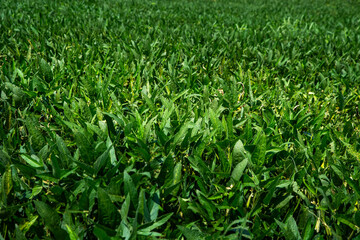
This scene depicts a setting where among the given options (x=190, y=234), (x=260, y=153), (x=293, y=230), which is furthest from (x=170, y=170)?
(x=293, y=230)

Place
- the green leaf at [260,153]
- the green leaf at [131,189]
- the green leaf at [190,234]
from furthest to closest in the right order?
the green leaf at [260,153] < the green leaf at [131,189] < the green leaf at [190,234]

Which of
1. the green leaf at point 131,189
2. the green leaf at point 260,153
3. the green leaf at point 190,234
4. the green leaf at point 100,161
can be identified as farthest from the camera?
the green leaf at point 260,153

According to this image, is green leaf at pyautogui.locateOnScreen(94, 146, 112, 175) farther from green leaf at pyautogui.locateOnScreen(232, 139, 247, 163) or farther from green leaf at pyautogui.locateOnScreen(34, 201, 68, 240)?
green leaf at pyautogui.locateOnScreen(232, 139, 247, 163)

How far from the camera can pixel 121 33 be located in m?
4.08

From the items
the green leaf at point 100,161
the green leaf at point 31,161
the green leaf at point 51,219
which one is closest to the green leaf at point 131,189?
the green leaf at point 100,161

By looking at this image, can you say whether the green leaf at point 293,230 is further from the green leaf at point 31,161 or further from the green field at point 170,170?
the green leaf at point 31,161

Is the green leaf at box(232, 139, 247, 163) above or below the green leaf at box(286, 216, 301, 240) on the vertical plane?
above

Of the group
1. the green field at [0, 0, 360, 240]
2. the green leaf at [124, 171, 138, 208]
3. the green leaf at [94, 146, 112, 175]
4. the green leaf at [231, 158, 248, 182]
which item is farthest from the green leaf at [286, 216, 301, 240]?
the green leaf at [94, 146, 112, 175]

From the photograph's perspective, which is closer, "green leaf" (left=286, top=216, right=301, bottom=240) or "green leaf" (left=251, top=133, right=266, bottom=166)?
"green leaf" (left=286, top=216, right=301, bottom=240)

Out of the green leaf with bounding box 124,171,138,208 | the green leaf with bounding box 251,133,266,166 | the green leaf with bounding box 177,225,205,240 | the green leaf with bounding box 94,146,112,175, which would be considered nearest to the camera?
the green leaf with bounding box 177,225,205,240

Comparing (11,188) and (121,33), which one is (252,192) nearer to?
(11,188)

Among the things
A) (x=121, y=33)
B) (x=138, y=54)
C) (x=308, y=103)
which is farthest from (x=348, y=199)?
(x=121, y=33)

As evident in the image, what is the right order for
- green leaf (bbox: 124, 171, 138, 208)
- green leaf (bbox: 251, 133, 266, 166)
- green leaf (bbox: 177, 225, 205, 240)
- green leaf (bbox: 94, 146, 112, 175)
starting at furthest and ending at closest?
green leaf (bbox: 251, 133, 266, 166)
green leaf (bbox: 94, 146, 112, 175)
green leaf (bbox: 124, 171, 138, 208)
green leaf (bbox: 177, 225, 205, 240)

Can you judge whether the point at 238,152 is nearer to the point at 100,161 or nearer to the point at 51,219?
the point at 100,161
